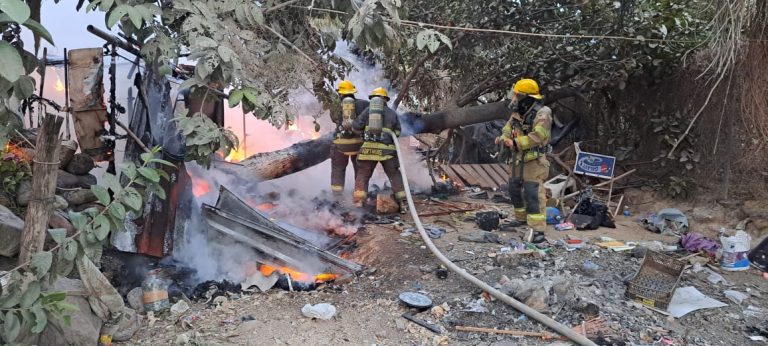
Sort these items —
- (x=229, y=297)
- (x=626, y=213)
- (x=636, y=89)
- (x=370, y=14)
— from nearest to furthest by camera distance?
1. (x=370, y=14)
2. (x=229, y=297)
3. (x=626, y=213)
4. (x=636, y=89)

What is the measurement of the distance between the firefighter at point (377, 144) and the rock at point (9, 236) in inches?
161

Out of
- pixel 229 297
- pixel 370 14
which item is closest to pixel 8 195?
pixel 229 297

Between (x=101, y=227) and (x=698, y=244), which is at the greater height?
(x=101, y=227)

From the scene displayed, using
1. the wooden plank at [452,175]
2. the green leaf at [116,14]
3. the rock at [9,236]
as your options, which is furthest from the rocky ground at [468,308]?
the wooden plank at [452,175]

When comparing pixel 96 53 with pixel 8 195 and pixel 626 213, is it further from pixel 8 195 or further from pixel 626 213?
pixel 626 213

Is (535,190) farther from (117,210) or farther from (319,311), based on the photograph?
(117,210)

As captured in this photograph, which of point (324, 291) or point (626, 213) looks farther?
point (626, 213)

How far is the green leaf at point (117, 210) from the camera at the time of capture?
98.7 inches

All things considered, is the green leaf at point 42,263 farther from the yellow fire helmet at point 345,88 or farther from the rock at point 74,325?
the yellow fire helmet at point 345,88

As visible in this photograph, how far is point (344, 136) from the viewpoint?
724 cm

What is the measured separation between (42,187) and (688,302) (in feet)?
15.3

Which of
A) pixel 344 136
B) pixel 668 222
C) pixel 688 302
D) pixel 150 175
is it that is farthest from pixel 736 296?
pixel 344 136

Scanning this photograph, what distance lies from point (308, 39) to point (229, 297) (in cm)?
230

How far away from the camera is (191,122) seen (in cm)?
289
